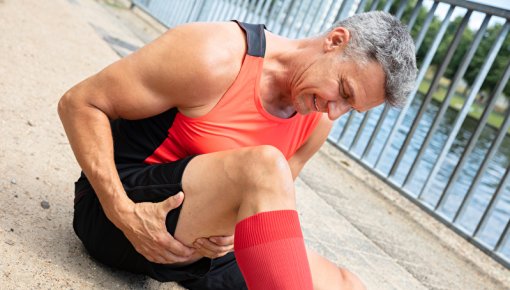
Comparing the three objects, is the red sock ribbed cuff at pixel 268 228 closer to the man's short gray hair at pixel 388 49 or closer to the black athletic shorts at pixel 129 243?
the black athletic shorts at pixel 129 243

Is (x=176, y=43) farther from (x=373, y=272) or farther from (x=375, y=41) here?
(x=373, y=272)

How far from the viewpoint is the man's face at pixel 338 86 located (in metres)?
1.95

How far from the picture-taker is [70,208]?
248 cm

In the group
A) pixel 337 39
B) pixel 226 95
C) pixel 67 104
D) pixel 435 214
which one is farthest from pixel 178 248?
pixel 435 214

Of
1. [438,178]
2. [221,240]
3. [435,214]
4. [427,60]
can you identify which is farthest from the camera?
[438,178]

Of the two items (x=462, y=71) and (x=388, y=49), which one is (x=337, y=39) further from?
(x=462, y=71)

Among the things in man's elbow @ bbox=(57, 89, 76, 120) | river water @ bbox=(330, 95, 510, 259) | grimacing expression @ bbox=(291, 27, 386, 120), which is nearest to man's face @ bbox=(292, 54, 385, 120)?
grimacing expression @ bbox=(291, 27, 386, 120)

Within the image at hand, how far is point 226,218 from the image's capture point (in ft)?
Result: 5.95

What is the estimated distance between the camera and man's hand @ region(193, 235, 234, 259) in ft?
6.09

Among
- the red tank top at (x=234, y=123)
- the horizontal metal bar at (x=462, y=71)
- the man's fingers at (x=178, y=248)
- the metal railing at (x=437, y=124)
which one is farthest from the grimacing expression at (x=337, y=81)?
the horizontal metal bar at (x=462, y=71)

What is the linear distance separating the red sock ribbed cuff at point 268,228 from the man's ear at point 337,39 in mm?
633

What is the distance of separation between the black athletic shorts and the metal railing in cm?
222

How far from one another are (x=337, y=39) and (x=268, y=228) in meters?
0.74

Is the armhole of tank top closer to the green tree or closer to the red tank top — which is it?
the red tank top
